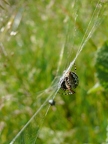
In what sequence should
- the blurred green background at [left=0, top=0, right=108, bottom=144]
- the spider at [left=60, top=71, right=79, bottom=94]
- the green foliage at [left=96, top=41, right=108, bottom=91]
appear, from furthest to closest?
the blurred green background at [left=0, top=0, right=108, bottom=144]
the green foliage at [left=96, top=41, right=108, bottom=91]
the spider at [left=60, top=71, right=79, bottom=94]

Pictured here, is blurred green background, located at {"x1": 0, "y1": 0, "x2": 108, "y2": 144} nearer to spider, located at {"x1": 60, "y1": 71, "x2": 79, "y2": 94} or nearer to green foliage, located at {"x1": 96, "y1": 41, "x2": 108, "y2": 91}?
green foliage, located at {"x1": 96, "y1": 41, "x2": 108, "y2": 91}

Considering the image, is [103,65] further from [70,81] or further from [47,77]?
[47,77]

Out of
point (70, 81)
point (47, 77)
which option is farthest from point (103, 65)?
point (47, 77)

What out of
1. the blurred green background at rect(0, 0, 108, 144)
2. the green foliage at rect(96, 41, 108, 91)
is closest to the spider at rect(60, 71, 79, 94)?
the blurred green background at rect(0, 0, 108, 144)

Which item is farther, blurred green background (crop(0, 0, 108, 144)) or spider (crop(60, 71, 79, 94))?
blurred green background (crop(0, 0, 108, 144))

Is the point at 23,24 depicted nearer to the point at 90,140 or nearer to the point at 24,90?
the point at 24,90

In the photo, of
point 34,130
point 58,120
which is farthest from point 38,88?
point 34,130
